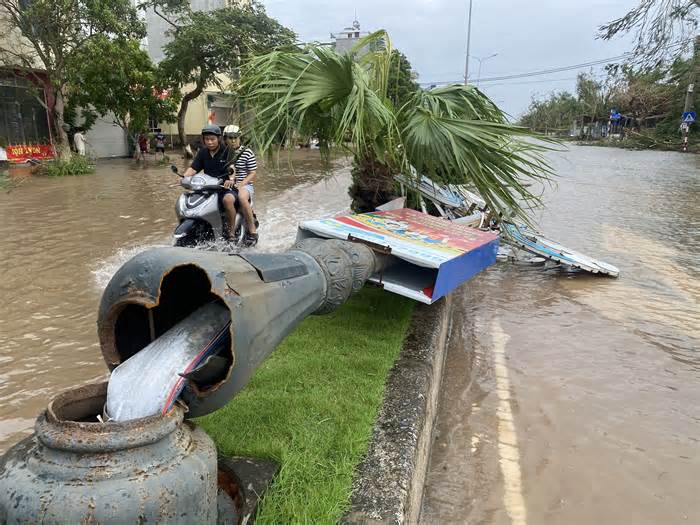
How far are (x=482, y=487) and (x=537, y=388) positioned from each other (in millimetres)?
1414

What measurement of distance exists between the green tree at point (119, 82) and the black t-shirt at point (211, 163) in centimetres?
1148

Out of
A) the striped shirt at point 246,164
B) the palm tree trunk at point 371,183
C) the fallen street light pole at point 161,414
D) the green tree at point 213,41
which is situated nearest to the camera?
the fallen street light pole at point 161,414

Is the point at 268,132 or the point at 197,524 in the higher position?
the point at 268,132

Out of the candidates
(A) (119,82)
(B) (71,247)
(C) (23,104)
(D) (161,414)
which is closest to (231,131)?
(B) (71,247)

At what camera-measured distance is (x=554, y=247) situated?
718 cm

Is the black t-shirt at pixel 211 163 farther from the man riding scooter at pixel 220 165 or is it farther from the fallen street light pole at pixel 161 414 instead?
the fallen street light pole at pixel 161 414

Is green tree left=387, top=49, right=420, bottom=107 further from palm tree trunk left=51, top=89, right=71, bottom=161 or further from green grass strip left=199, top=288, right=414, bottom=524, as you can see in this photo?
palm tree trunk left=51, top=89, right=71, bottom=161

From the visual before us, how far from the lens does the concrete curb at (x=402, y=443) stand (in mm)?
2189

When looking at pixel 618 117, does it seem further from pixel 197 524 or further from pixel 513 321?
pixel 197 524

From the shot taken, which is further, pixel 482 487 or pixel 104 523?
pixel 482 487

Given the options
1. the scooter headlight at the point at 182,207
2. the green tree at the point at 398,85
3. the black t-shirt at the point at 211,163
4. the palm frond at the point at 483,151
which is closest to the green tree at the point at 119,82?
the black t-shirt at the point at 211,163

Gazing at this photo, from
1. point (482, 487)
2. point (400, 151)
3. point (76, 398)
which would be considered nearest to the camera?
point (76, 398)

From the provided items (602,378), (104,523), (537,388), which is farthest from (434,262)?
(104,523)

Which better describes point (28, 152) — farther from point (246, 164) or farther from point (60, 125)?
point (246, 164)
